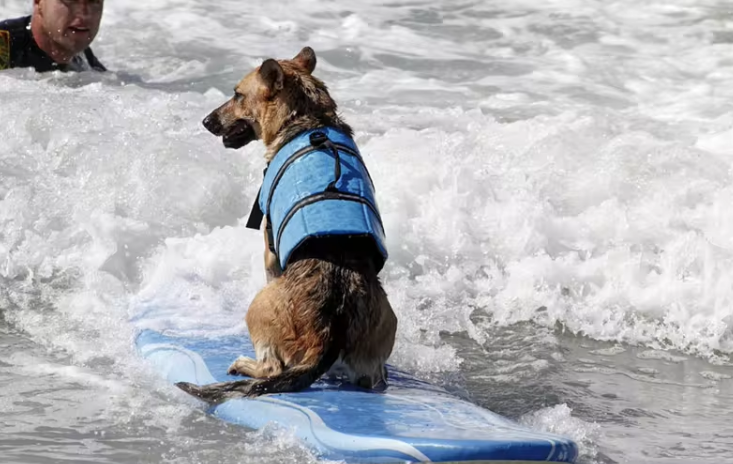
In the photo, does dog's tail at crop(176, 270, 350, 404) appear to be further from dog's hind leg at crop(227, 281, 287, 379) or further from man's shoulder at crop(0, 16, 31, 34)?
man's shoulder at crop(0, 16, 31, 34)

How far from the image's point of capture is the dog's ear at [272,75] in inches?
192

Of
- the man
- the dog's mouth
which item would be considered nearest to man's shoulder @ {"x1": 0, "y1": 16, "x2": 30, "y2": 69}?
the man

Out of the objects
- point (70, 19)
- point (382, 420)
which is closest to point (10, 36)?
point (70, 19)

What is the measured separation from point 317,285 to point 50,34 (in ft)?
18.2

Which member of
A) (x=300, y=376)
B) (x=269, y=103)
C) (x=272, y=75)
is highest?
(x=272, y=75)

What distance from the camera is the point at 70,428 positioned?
4176 millimetres

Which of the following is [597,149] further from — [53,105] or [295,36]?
[295,36]

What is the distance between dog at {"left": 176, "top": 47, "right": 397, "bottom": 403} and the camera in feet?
14.0

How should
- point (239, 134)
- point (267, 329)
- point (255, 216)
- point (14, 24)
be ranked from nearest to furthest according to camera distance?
point (267, 329)
point (255, 216)
point (239, 134)
point (14, 24)

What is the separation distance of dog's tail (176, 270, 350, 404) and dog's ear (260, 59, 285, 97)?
3.76ft

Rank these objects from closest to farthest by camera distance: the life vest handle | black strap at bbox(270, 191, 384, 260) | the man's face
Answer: black strap at bbox(270, 191, 384, 260) < the life vest handle < the man's face

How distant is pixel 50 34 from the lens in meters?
8.94

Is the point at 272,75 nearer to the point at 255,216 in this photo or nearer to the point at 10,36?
the point at 255,216

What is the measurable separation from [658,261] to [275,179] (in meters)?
2.88
